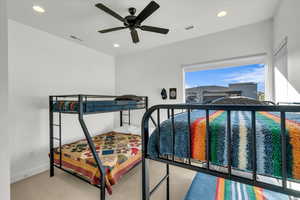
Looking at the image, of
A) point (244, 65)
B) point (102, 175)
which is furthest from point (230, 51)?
point (102, 175)

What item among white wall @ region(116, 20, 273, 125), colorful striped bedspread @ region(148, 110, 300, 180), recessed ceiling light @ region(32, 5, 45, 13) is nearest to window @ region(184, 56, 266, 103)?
white wall @ region(116, 20, 273, 125)

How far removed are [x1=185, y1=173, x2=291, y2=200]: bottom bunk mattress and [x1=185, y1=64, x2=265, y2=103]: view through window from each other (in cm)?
160

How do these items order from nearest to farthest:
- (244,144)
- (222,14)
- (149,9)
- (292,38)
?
(244,144), (292,38), (149,9), (222,14)


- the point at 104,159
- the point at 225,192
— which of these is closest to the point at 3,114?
the point at 104,159

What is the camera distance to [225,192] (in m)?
1.71

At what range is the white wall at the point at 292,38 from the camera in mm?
1418

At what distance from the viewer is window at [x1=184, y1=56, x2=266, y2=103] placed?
8.55 feet

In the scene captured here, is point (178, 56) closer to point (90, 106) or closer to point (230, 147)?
point (90, 106)

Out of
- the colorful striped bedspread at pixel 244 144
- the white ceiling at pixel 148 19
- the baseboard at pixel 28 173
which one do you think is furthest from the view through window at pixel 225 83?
the baseboard at pixel 28 173

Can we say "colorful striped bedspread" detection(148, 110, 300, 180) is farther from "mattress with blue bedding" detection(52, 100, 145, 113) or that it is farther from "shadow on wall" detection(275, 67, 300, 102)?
"mattress with blue bedding" detection(52, 100, 145, 113)

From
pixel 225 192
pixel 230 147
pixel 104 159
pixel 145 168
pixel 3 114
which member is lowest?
pixel 225 192

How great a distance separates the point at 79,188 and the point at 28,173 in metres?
1.12

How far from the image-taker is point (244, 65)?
8.87ft

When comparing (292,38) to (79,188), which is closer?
(292,38)
